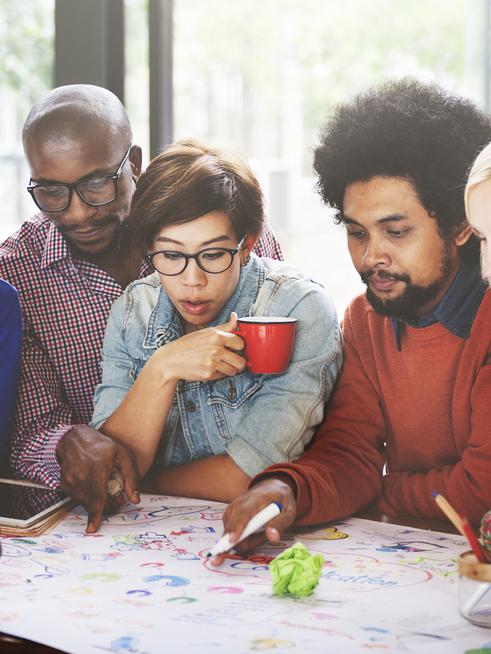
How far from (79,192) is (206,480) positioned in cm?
62

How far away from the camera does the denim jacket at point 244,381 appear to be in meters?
1.50

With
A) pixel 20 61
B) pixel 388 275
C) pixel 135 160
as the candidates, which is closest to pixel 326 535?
pixel 388 275

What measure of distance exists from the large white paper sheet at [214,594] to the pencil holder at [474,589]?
17 mm

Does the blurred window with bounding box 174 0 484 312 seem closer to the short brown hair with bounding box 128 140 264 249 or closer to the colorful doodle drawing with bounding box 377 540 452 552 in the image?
the short brown hair with bounding box 128 140 264 249

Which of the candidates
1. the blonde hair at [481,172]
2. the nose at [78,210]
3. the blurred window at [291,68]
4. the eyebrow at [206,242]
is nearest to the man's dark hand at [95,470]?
the eyebrow at [206,242]

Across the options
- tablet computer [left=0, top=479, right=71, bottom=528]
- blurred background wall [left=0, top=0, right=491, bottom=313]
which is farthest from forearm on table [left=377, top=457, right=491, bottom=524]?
blurred background wall [left=0, top=0, right=491, bottom=313]

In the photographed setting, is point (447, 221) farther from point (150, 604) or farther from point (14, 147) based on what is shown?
point (14, 147)

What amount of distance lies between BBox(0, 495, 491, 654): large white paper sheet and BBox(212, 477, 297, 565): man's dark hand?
23 mm

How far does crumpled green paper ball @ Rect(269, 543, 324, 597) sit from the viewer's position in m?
1.09

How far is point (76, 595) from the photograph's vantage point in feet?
3.62

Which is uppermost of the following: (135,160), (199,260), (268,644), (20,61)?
(20,61)

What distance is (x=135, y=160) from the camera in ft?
6.21

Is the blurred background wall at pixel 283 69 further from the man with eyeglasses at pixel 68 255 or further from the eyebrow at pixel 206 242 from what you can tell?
the eyebrow at pixel 206 242

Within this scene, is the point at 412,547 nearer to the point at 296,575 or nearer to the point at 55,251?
the point at 296,575
